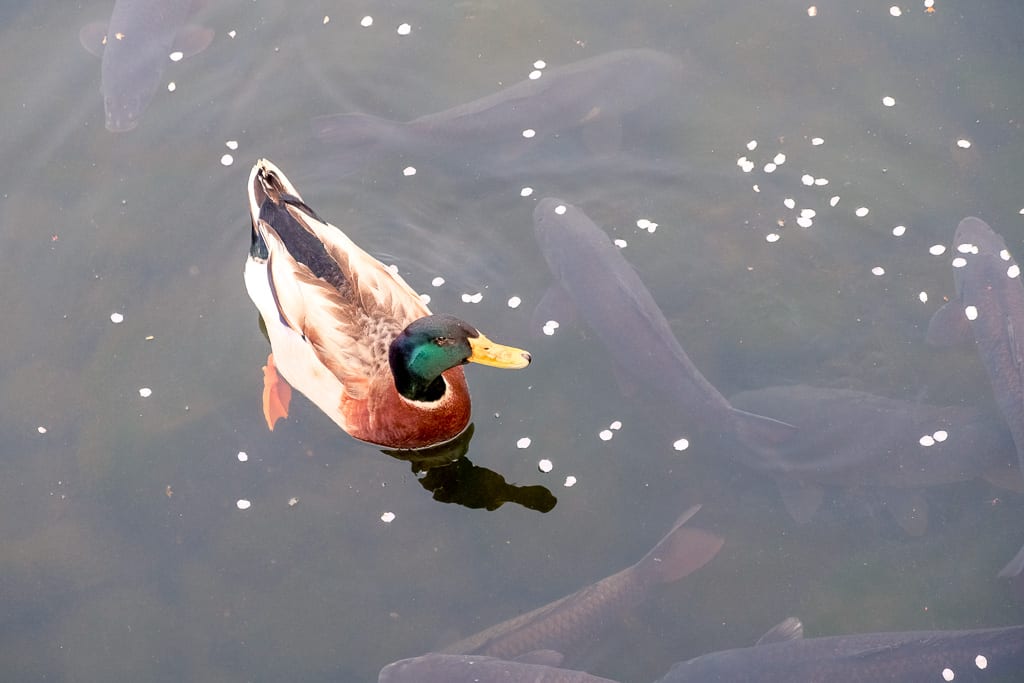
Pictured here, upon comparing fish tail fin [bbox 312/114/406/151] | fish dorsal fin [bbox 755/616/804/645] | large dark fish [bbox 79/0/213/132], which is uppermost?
large dark fish [bbox 79/0/213/132]

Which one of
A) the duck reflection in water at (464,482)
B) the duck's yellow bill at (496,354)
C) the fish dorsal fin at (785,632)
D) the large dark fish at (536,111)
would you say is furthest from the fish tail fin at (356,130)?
the fish dorsal fin at (785,632)

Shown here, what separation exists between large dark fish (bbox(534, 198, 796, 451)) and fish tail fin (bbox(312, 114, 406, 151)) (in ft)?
3.99

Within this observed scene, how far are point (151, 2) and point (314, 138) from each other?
66.8 inches

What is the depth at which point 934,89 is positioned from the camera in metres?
7.01

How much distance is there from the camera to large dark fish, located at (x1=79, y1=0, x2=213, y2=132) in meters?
7.17

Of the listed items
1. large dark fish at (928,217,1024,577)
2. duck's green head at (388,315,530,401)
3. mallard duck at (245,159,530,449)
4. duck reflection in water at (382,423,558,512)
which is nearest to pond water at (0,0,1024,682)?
duck reflection in water at (382,423,558,512)

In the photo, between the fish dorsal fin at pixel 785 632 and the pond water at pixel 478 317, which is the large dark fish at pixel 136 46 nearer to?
the pond water at pixel 478 317

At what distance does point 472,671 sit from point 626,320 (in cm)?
214

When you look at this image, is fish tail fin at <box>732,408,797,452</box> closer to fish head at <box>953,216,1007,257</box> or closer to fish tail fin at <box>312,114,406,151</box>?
fish head at <box>953,216,1007,257</box>

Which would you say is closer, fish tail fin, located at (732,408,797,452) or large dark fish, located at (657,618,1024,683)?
large dark fish, located at (657,618,1024,683)

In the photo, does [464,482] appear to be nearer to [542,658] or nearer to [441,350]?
[441,350]

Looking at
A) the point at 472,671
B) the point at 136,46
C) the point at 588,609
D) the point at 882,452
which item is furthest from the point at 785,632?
the point at 136,46

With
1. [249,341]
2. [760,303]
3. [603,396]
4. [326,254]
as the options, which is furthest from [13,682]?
[760,303]

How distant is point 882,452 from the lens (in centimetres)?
551
